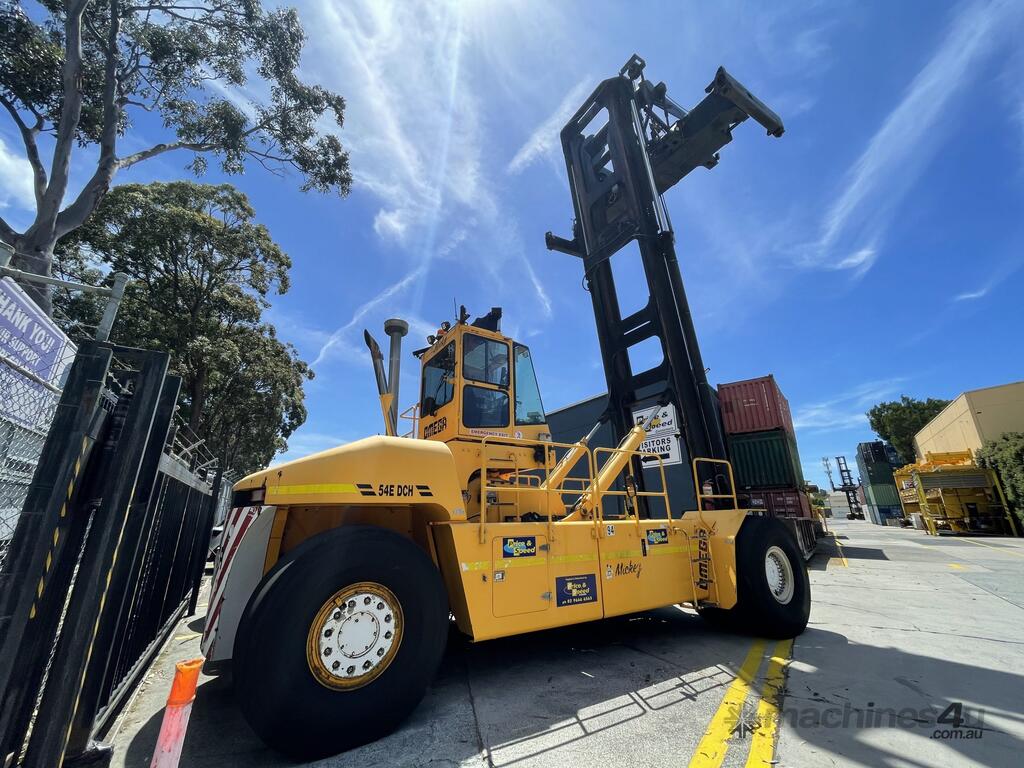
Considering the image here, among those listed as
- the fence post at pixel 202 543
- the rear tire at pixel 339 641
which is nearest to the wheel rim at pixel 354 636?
the rear tire at pixel 339 641

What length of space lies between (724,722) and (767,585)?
8.37 feet

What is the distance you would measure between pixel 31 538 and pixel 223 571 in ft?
6.24

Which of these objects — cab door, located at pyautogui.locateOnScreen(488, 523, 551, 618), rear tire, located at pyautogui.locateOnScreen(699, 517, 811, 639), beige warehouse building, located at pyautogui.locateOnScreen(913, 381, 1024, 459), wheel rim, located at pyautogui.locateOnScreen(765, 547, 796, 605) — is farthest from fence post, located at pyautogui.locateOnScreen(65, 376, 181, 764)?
beige warehouse building, located at pyautogui.locateOnScreen(913, 381, 1024, 459)

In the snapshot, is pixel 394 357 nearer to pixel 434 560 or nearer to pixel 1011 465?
pixel 434 560

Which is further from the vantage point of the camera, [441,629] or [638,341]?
[638,341]

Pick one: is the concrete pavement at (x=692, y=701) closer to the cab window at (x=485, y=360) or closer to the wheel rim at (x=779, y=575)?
the wheel rim at (x=779, y=575)

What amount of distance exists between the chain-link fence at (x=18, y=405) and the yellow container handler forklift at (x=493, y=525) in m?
1.36

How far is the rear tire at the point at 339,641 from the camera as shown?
8.67 feet

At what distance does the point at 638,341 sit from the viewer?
7203 mm

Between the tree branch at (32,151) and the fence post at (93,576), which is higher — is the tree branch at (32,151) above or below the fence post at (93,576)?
above

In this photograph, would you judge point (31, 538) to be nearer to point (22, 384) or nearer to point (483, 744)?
point (22, 384)

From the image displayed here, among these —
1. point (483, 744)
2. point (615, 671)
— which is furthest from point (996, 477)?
point (483, 744)

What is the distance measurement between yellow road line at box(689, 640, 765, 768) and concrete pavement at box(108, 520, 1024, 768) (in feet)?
0.04

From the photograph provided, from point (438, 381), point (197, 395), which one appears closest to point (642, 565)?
point (438, 381)
